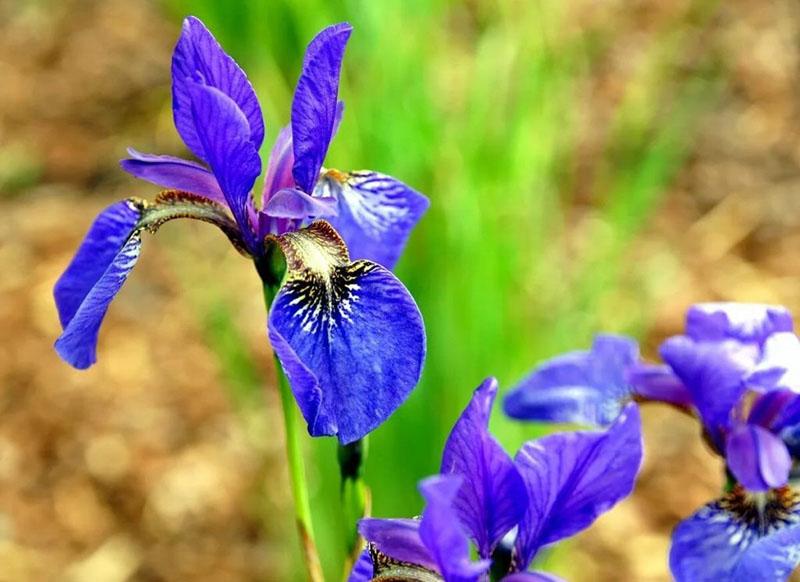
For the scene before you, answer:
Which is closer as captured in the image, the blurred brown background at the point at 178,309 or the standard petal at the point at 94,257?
the standard petal at the point at 94,257

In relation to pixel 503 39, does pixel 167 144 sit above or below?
below

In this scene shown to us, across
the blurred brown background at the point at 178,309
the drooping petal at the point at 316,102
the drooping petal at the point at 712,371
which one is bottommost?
the blurred brown background at the point at 178,309

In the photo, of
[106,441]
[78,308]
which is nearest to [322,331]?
[78,308]

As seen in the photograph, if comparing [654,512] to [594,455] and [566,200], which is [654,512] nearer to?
[566,200]

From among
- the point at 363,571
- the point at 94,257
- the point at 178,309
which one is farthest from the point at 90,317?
the point at 178,309

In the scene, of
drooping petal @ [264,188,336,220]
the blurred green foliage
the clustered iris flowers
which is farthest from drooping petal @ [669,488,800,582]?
the blurred green foliage

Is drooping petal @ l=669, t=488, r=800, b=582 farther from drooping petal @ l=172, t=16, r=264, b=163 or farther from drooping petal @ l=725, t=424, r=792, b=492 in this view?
drooping petal @ l=172, t=16, r=264, b=163

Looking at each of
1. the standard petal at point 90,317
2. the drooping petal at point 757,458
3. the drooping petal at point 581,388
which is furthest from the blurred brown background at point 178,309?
the standard petal at point 90,317

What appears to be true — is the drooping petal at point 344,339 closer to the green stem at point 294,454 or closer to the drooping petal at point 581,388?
the green stem at point 294,454
